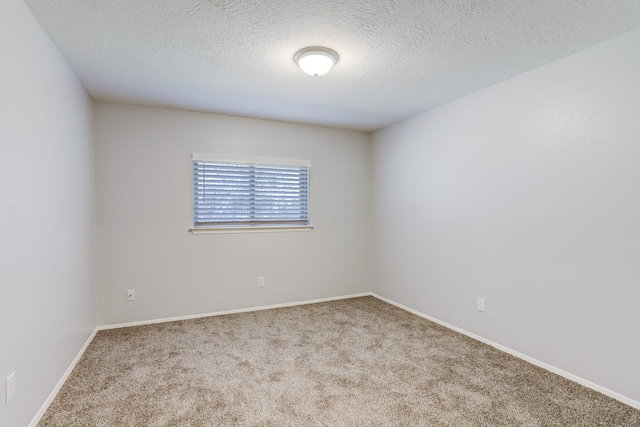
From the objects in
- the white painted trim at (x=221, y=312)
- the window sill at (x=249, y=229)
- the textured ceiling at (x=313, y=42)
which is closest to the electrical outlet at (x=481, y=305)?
the white painted trim at (x=221, y=312)

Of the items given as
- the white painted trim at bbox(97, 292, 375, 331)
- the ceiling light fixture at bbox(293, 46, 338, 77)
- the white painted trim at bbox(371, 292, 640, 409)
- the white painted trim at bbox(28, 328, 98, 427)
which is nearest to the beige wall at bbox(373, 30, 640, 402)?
the white painted trim at bbox(371, 292, 640, 409)

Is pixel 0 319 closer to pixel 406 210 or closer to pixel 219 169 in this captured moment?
pixel 219 169

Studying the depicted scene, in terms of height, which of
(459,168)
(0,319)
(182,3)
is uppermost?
(182,3)

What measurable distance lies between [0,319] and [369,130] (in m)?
4.03

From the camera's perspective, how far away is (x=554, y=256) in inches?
94.4

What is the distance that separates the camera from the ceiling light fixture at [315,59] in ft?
7.20

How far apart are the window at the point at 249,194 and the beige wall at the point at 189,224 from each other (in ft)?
0.35

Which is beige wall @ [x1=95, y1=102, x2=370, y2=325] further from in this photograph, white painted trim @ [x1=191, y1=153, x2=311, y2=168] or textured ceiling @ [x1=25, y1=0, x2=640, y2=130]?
textured ceiling @ [x1=25, y1=0, x2=640, y2=130]

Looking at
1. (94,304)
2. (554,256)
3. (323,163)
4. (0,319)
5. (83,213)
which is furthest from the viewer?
(323,163)

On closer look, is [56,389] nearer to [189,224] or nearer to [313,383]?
[313,383]

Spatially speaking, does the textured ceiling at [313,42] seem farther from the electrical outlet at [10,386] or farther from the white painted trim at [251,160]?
the electrical outlet at [10,386]

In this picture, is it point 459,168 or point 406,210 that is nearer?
point 459,168

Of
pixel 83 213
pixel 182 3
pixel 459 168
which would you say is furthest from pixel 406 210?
pixel 83 213

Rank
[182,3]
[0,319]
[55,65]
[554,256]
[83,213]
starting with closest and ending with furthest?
1. [0,319]
2. [182,3]
3. [55,65]
4. [554,256]
5. [83,213]
